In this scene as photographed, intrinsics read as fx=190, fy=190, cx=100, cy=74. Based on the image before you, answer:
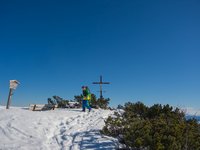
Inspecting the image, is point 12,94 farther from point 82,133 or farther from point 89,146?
point 89,146

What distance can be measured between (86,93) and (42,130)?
6025mm

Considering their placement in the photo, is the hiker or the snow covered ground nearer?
the snow covered ground

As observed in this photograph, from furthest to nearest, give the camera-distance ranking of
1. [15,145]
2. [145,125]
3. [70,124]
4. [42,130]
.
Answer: [70,124] → [42,130] → [15,145] → [145,125]

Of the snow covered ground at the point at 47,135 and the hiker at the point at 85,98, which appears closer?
the snow covered ground at the point at 47,135

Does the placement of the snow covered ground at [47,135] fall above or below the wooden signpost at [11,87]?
below

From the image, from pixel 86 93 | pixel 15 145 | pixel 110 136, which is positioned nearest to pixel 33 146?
pixel 15 145

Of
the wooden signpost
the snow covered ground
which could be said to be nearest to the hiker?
the snow covered ground

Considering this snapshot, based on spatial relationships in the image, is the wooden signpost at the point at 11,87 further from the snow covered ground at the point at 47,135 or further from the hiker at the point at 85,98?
the hiker at the point at 85,98

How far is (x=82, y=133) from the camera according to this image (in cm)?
766

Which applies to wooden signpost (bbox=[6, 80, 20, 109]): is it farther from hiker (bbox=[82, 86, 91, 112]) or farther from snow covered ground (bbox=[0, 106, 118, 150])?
hiker (bbox=[82, 86, 91, 112])

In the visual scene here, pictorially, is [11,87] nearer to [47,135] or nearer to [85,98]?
[85,98]

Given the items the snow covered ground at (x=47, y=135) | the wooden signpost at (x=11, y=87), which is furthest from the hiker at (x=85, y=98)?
the wooden signpost at (x=11, y=87)

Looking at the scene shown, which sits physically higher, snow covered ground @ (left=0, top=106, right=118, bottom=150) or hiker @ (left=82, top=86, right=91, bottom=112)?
hiker @ (left=82, top=86, right=91, bottom=112)

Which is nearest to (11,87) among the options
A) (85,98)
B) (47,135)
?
(85,98)
